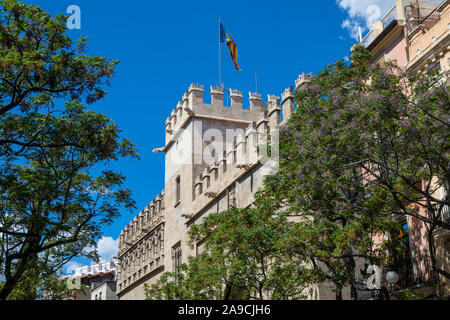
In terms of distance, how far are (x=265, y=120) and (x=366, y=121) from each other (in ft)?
40.1

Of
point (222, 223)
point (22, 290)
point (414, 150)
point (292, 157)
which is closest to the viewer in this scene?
point (414, 150)

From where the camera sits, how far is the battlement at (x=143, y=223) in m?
41.5

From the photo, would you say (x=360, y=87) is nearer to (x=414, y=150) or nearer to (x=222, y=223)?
(x=414, y=150)

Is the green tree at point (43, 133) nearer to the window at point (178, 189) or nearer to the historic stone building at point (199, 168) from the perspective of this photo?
the historic stone building at point (199, 168)

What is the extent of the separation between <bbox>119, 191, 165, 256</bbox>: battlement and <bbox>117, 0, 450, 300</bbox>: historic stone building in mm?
71

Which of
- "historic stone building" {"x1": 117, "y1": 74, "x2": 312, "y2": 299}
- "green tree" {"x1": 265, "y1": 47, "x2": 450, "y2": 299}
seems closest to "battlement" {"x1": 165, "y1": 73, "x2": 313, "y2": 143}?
"historic stone building" {"x1": 117, "y1": 74, "x2": 312, "y2": 299}

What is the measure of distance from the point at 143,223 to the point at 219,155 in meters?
15.6

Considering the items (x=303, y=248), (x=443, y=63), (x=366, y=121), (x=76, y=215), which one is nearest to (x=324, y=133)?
(x=366, y=121)

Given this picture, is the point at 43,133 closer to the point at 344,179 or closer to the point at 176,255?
the point at 344,179

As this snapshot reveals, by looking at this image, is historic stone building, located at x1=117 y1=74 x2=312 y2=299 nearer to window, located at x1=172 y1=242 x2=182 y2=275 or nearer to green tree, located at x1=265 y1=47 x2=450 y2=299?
window, located at x1=172 y1=242 x2=182 y2=275

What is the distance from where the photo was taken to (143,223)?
45.2 meters

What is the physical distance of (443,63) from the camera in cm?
1847

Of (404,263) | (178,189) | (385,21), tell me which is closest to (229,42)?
(178,189)

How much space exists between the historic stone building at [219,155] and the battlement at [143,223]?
2.8 inches
